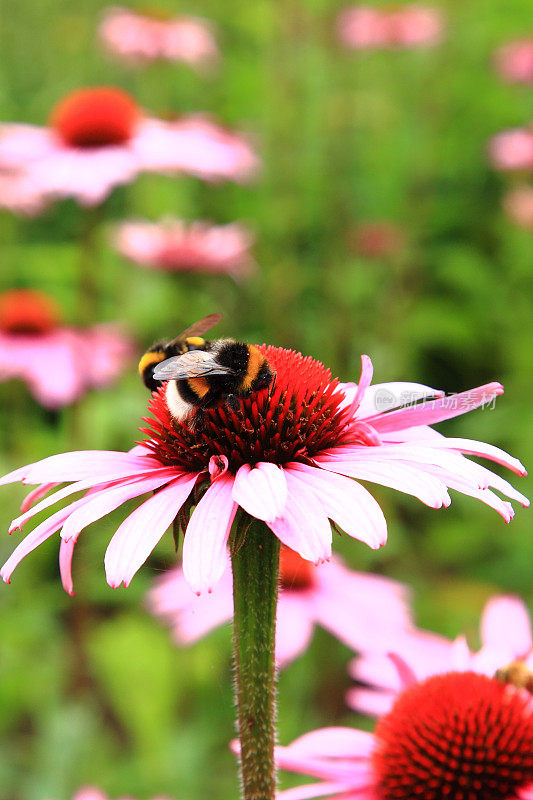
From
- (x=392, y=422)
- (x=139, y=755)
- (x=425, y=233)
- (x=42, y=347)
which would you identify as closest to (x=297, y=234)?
(x=425, y=233)

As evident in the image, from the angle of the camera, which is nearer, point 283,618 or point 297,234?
point 283,618

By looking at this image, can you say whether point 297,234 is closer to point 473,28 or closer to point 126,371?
point 126,371

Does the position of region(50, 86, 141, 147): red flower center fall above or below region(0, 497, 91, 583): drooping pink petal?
above

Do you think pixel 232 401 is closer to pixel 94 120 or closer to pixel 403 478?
pixel 403 478

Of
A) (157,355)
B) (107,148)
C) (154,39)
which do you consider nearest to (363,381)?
(157,355)

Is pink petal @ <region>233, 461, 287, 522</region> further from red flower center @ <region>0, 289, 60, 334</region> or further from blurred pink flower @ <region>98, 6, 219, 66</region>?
blurred pink flower @ <region>98, 6, 219, 66</region>

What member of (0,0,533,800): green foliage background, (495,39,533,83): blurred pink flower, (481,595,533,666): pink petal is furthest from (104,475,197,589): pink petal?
(495,39,533,83): blurred pink flower

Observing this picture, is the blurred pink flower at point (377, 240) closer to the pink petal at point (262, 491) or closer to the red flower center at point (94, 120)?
the red flower center at point (94, 120)
